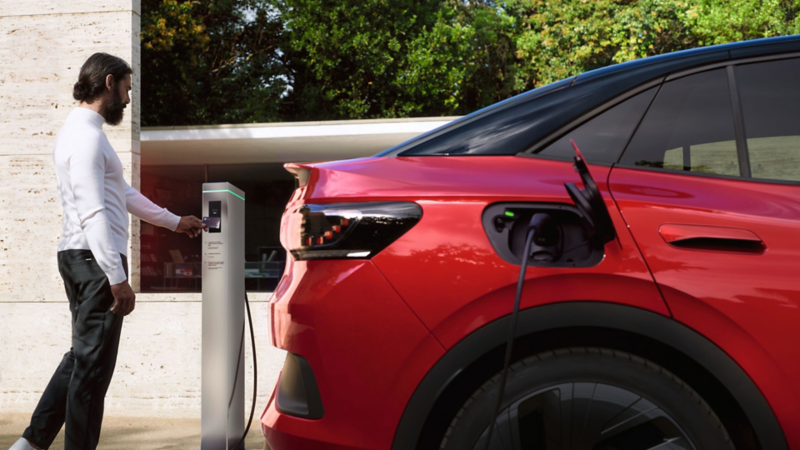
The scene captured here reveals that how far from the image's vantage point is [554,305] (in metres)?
1.57

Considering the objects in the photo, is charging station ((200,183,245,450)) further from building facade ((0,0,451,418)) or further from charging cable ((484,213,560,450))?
charging cable ((484,213,560,450))

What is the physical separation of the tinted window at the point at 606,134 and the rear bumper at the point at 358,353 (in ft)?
1.94

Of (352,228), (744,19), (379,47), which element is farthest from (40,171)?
(744,19)

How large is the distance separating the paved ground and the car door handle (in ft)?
11.8

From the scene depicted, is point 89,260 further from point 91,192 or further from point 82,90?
point 82,90

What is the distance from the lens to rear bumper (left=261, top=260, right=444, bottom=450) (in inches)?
61.7

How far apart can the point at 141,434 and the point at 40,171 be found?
2.63 meters

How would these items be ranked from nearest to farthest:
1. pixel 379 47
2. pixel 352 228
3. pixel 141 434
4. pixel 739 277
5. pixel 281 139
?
pixel 739 277
pixel 352 228
pixel 141 434
pixel 281 139
pixel 379 47

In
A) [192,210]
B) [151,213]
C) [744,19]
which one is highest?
[744,19]

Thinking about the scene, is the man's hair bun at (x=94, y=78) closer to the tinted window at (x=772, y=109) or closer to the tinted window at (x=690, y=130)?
the tinted window at (x=690, y=130)

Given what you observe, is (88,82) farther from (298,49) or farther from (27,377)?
(298,49)

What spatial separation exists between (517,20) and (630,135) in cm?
2421

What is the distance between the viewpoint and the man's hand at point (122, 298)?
2701 millimetres

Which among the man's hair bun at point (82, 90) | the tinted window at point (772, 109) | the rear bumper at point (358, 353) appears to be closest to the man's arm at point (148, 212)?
the man's hair bun at point (82, 90)
